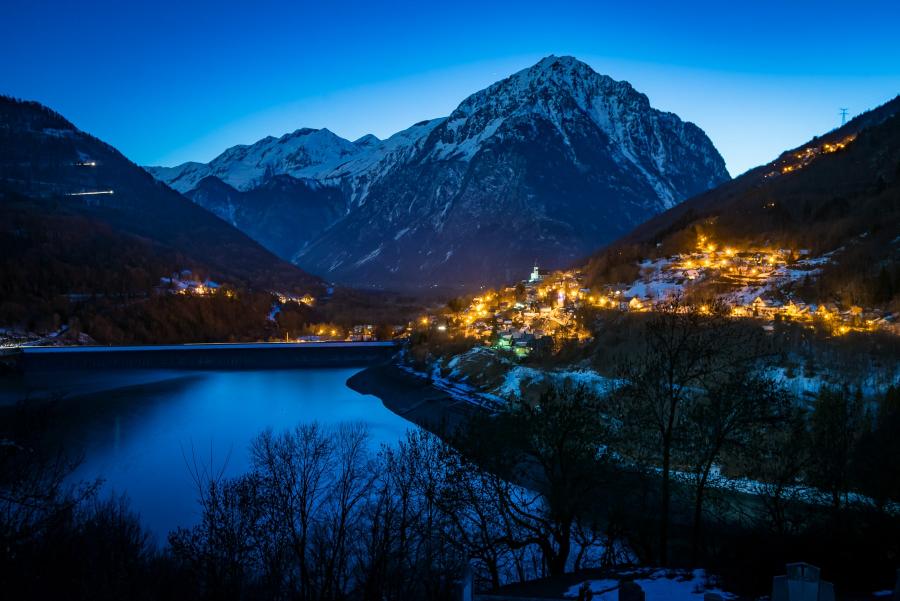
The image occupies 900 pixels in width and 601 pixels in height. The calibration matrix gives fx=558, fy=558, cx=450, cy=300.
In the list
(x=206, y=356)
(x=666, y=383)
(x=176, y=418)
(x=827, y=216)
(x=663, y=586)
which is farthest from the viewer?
(x=206, y=356)

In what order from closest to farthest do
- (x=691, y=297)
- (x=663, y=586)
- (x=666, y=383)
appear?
(x=663, y=586), (x=666, y=383), (x=691, y=297)

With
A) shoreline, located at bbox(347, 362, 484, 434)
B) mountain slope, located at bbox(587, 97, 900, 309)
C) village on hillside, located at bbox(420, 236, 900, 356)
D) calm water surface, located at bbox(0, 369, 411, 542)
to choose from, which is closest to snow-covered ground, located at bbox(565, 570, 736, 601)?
calm water surface, located at bbox(0, 369, 411, 542)

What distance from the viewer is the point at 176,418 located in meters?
48.2

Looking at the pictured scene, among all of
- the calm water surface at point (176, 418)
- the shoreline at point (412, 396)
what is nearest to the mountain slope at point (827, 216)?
the shoreline at point (412, 396)

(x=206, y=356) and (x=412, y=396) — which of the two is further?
(x=206, y=356)

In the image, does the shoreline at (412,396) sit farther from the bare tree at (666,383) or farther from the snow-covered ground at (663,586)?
the snow-covered ground at (663,586)

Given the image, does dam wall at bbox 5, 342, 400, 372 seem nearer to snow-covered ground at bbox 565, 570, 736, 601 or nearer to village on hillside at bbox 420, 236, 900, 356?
village on hillside at bbox 420, 236, 900, 356

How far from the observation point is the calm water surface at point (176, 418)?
99.0ft

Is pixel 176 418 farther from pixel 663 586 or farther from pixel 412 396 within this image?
pixel 663 586

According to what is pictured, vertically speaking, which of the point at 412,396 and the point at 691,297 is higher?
the point at 691,297

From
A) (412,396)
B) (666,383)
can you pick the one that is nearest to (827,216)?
(412,396)

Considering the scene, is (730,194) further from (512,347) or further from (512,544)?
(512,544)

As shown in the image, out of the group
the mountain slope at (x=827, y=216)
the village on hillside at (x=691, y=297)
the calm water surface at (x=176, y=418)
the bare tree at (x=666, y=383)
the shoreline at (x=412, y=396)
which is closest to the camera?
the bare tree at (x=666, y=383)

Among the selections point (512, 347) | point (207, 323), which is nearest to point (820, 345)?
point (512, 347)
